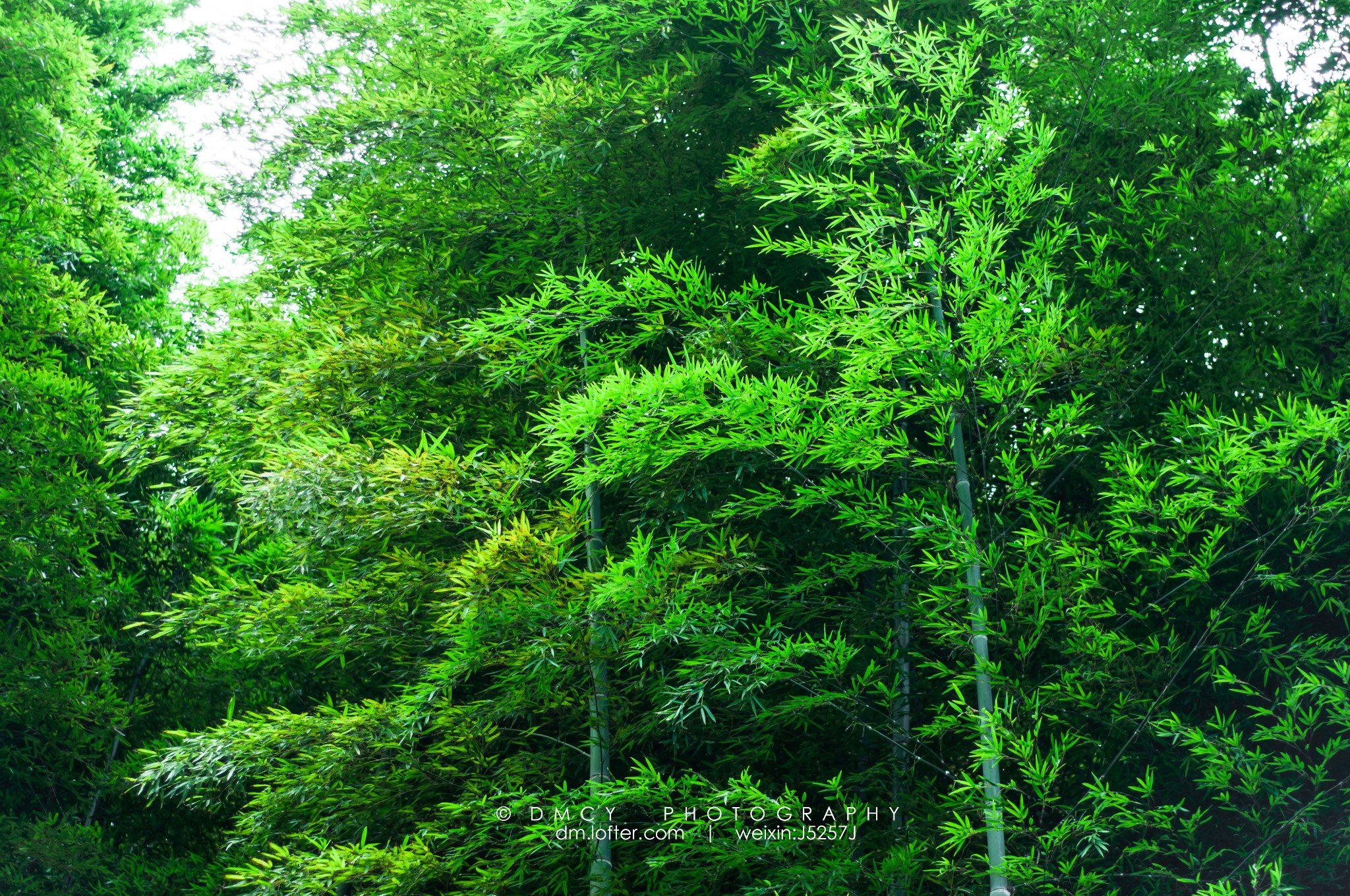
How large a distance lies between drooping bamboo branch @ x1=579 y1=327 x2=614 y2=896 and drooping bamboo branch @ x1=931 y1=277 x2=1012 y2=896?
126 centimetres

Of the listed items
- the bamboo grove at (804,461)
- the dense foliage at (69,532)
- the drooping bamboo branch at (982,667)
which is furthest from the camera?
the dense foliage at (69,532)

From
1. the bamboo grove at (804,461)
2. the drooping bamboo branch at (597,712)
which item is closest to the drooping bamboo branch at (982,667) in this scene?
the bamboo grove at (804,461)

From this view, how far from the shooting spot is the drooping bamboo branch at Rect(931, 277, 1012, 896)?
3.29 metres

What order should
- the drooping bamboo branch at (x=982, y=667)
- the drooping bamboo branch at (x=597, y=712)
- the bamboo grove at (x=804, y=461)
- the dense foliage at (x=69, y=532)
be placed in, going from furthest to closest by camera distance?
the dense foliage at (x=69, y=532)
the drooping bamboo branch at (x=597, y=712)
the bamboo grove at (x=804, y=461)
the drooping bamboo branch at (x=982, y=667)

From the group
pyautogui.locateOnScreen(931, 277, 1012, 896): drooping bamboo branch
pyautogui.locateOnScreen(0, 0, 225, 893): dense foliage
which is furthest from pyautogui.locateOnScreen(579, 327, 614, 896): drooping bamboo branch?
pyautogui.locateOnScreen(0, 0, 225, 893): dense foliage

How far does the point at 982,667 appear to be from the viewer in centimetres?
348

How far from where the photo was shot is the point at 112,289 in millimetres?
7867

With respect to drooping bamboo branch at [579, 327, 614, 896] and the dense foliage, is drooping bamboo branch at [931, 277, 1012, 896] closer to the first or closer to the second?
drooping bamboo branch at [579, 327, 614, 896]

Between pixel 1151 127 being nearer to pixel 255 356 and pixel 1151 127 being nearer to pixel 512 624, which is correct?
pixel 512 624

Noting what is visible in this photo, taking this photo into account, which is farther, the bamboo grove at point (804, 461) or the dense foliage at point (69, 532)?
the dense foliage at point (69, 532)

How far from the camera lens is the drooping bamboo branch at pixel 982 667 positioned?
329cm

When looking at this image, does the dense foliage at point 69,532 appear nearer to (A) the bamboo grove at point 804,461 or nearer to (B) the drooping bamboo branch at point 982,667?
(A) the bamboo grove at point 804,461

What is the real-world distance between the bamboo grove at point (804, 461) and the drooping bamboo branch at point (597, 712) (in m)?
0.02

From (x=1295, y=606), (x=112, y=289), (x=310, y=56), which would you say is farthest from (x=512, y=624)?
(x=112, y=289)
